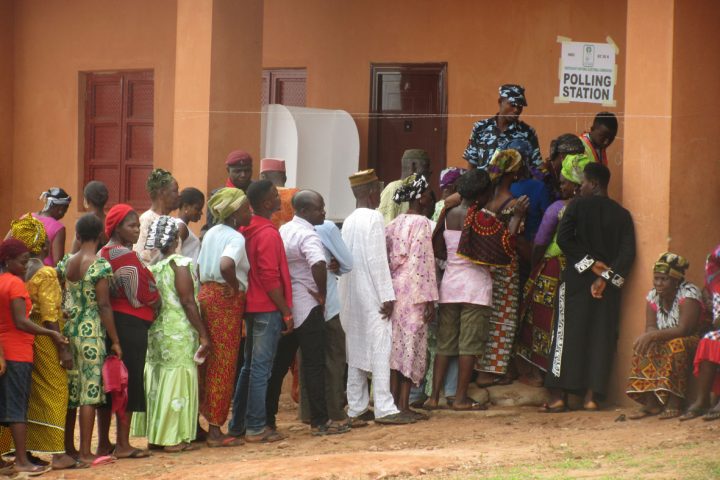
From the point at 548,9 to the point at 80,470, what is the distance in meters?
6.40

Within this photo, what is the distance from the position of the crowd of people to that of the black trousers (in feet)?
0.04

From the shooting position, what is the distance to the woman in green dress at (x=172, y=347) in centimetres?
820

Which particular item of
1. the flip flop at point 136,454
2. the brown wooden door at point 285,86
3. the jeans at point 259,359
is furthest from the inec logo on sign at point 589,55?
the flip flop at point 136,454

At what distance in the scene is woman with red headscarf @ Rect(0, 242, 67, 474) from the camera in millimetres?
7535

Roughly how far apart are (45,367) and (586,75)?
17.2 feet

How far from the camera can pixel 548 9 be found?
11867mm


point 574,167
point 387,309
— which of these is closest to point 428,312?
point 387,309

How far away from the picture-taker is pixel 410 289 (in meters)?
9.18

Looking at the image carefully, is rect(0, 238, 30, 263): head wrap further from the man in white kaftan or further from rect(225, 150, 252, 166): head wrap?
rect(225, 150, 252, 166): head wrap

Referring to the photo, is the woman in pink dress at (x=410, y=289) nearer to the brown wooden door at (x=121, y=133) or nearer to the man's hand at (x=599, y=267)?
the man's hand at (x=599, y=267)

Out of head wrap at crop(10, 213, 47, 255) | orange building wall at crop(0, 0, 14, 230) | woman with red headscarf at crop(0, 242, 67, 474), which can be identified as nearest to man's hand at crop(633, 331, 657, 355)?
woman with red headscarf at crop(0, 242, 67, 474)

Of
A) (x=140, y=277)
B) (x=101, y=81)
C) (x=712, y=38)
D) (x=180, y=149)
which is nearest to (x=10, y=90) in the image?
(x=101, y=81)

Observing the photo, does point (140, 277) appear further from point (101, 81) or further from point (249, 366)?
point (101, 81)

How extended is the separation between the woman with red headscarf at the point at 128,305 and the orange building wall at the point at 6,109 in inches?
263
